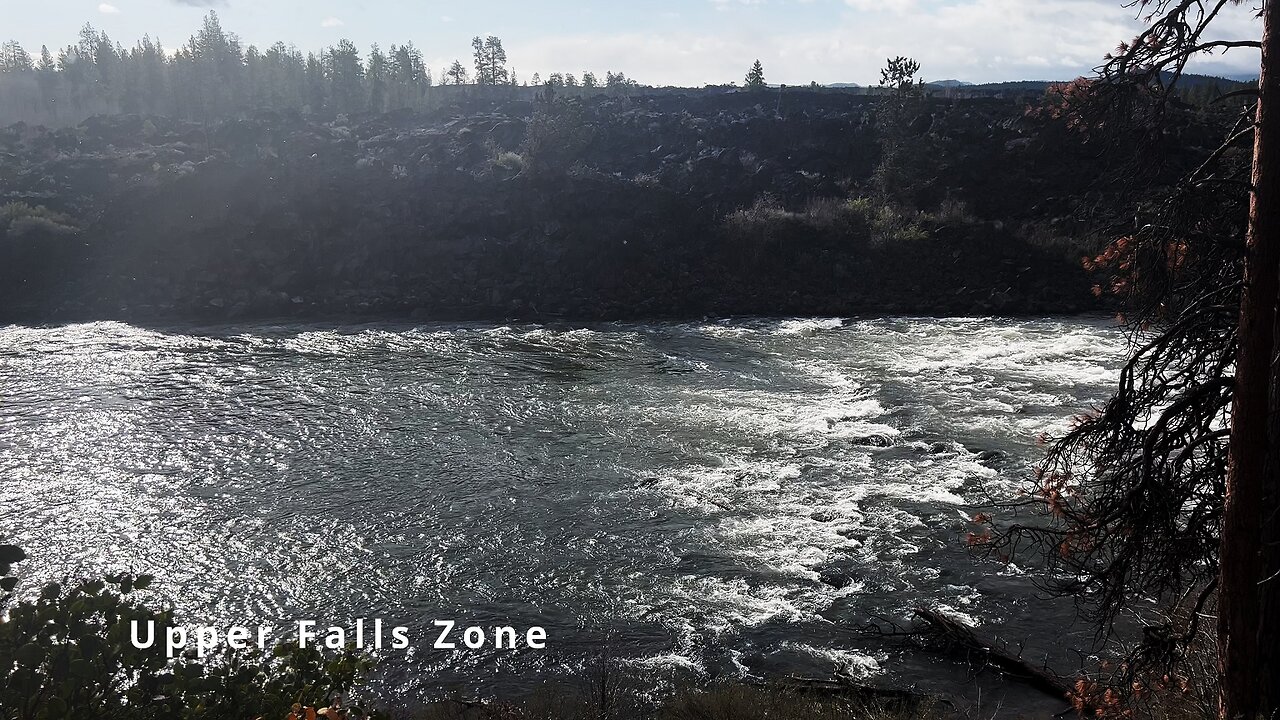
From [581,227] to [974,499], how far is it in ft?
91.2

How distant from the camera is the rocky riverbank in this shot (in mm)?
33469

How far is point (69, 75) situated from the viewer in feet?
372

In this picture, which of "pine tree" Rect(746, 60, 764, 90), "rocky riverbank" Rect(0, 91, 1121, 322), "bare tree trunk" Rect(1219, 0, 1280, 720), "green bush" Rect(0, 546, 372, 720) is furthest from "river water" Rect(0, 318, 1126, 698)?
"pine tree" Rect(746, 60, 764, 90)

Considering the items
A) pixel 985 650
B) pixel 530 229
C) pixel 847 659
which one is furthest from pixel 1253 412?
pixel 530 229

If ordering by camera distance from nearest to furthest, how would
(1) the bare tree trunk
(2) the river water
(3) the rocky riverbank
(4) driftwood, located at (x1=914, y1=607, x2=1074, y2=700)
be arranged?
(1) the bare tree trunk, (4) driftwood, located at (x1=914, y1=607, x2=1074, y2=700), (2) the river water, (3) the rocky riverbank

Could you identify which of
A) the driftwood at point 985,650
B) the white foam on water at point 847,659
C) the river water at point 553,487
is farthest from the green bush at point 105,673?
the driftwood at point 985,650

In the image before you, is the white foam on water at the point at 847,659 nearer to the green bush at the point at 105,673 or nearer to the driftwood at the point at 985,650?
the driftwood at the point at 985,650

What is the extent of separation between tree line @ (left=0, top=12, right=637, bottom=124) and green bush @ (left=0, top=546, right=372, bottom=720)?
8443 centimetres

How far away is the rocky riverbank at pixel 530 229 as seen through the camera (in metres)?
33.5

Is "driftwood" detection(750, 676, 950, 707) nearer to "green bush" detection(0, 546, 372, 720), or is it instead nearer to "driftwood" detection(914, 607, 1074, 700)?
"driftwood" detection(914, 607, 1074, 700)

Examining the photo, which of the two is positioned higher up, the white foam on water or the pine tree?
the pine tree

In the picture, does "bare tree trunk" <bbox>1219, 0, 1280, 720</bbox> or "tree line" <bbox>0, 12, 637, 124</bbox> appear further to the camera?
"tree line" <bbox>0, 12, 637, 124</bbox>

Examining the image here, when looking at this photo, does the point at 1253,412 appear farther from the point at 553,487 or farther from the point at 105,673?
the point at 553,487

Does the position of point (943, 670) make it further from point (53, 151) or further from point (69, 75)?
point (69, 75)
